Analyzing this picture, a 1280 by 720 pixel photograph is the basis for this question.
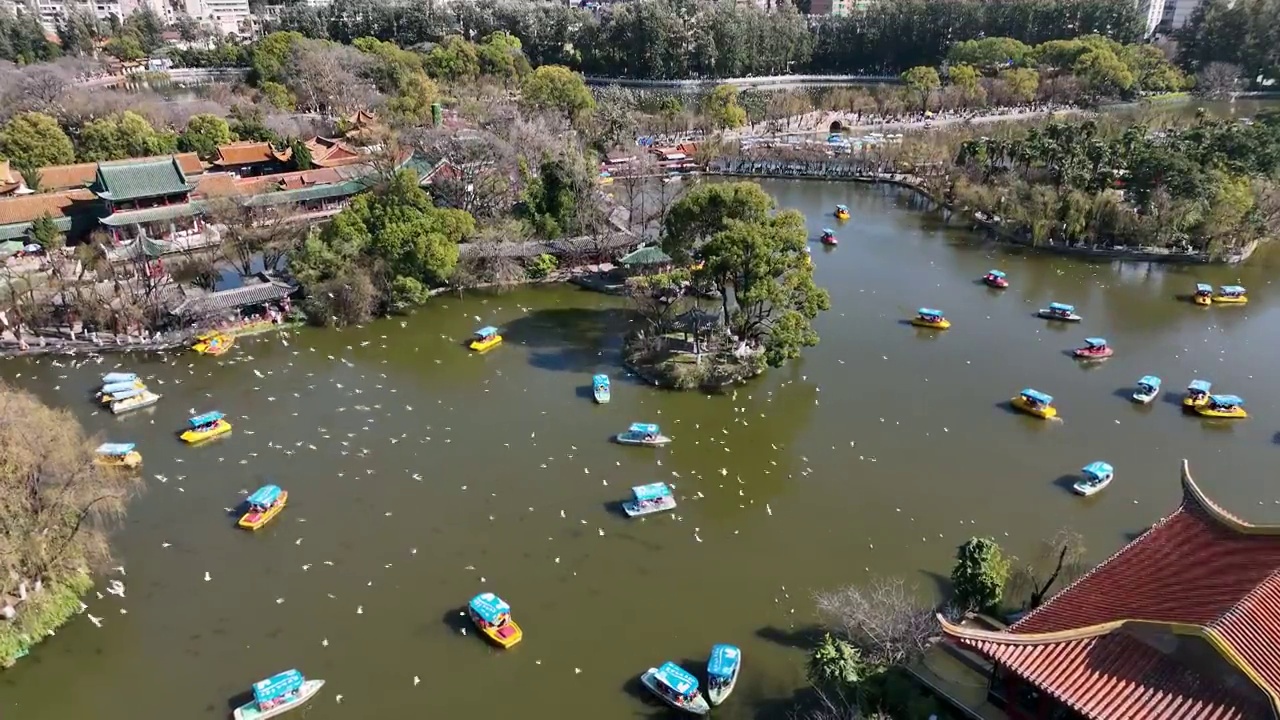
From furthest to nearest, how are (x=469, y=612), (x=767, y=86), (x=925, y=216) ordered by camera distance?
1. (x=767, y=86)
2. (x=925, y=216)
3. (x=469, y=612)

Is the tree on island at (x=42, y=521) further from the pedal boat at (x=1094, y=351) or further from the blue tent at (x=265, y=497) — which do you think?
the pedal boat at (x=1094, y=351)

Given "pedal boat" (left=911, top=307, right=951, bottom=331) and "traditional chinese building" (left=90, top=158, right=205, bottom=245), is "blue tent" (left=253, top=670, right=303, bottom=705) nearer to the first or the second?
"pedal boat" (left=911, top=307, right=951, bottom=331)

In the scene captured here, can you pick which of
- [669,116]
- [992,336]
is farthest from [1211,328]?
[669,116]

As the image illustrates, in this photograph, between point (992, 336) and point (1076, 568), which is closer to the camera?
point (1076, 568)

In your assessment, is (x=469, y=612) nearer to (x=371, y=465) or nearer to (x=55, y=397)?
(x=371, y=465)

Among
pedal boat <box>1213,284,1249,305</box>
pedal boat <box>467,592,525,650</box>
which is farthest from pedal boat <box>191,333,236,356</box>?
pedal boat <box>1213,284,1249,305</box>

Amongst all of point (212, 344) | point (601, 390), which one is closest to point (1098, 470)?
point (601, 390)

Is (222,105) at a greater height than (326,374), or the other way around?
(222,105)

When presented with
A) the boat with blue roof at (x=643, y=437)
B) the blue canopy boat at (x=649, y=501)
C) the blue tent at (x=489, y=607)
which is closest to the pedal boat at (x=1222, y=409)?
the boat with blue roof at (x=643, y=437)
